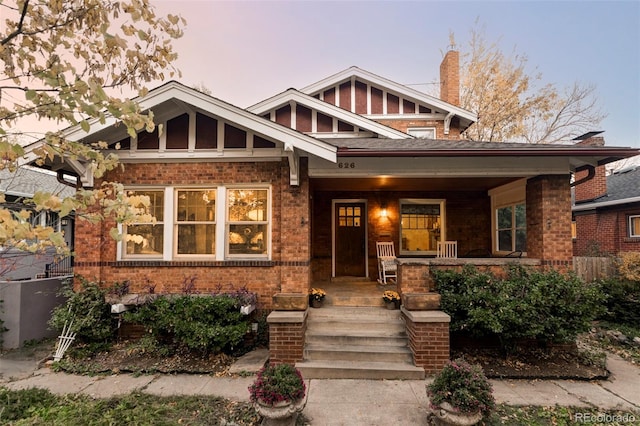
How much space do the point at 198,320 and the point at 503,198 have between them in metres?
7.31

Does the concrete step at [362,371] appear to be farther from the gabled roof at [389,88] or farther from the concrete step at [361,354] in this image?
the gabled roof at [389,88]

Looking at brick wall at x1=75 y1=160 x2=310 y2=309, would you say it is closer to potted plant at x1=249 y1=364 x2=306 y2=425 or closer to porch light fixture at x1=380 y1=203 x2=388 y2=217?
potted plant at x1=249 y1=364 x2=306 y2=425

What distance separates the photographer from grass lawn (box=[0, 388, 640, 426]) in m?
3.53

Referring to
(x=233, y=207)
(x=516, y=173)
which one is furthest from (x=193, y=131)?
(x=516, y=173)

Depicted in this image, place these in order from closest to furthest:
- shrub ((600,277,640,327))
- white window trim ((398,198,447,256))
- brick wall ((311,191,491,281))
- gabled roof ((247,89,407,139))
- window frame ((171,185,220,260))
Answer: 1. window frame ((171,185,220,260))
2. shrub ((600,277,640,327))
3. gabled roof ((247,89,407,139))
4. brick wall ((311,191,491,281))
5. white window trim ((398,198,447,256))

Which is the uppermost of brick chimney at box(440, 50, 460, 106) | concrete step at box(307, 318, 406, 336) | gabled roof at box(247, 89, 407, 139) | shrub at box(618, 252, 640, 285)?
brick chimney at box(440, 50, 460, 106)

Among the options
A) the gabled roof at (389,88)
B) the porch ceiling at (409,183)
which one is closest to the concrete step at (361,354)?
the porch ceiling at (409,183)

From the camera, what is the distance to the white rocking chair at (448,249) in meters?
8.07

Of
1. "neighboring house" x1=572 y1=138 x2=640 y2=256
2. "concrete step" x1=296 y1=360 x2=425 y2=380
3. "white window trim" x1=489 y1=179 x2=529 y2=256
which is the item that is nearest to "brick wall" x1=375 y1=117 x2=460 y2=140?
"white window trim" x1=489 y1=179 x2=529 y2=256

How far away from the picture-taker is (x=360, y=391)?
4.27 m

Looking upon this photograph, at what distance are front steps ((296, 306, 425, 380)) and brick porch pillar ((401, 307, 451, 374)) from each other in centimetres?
18

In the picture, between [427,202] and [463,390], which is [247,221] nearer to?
[463,390]

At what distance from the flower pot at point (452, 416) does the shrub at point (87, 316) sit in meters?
5.52

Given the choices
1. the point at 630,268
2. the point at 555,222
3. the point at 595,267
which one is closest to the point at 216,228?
the point at 555,222
